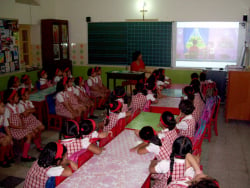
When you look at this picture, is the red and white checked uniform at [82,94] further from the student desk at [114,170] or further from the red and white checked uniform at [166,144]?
the red and white checked uniform at [166,144]

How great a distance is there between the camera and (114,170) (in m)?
2.46

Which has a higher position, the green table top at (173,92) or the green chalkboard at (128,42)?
the green chalkboard at (128,42)

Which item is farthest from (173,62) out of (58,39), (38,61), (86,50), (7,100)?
(7,100)

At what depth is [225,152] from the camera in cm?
449

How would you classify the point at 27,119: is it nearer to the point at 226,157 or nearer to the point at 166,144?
the point at 166,144

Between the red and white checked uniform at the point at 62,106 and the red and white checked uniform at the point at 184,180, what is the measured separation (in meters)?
3.28

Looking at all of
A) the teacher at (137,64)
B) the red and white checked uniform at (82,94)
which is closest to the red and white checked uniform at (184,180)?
the red and white checked uniform at (82,94)

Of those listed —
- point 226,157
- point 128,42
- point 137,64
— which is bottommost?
point 226,157

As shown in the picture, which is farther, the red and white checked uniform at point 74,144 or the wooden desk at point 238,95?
the wooden desk at point 238,95

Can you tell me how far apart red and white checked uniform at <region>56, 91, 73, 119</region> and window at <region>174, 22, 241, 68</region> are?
4190mm

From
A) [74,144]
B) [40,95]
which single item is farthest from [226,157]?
[40,95]

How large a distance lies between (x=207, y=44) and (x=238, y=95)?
8.69 ft

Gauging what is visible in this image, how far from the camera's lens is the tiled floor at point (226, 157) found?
368 cm

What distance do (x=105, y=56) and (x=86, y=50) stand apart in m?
0.67
